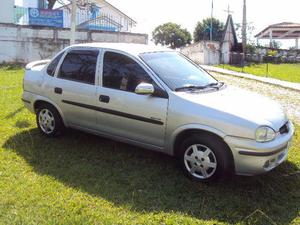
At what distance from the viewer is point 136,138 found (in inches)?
211

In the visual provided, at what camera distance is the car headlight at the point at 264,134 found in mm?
4453

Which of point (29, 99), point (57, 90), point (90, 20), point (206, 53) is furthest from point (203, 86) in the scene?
point (90, 20)

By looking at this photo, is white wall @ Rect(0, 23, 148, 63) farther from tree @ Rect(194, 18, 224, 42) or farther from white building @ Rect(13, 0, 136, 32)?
tree @ Rect(194, 18, 224, 42)

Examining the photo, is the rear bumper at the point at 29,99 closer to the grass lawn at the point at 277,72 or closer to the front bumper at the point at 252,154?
the front bumper at the point at 252,154

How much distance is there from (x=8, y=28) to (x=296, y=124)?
57.3 ft

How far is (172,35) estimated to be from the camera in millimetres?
59500

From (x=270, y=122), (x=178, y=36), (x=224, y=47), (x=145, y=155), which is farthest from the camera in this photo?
(x=178, y=36)

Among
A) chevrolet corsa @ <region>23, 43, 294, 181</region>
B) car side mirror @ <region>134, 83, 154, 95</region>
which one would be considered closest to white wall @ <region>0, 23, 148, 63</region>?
chevrolet corsa @ <region>23, 43, 294, 181</region>

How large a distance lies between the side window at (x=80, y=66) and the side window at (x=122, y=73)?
A: 243 millimetres

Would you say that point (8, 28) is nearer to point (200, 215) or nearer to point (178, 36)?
point (200, 215)

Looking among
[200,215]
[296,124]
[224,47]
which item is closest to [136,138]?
[200,215]

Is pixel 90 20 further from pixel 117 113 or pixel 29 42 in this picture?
→ pixel 117 113

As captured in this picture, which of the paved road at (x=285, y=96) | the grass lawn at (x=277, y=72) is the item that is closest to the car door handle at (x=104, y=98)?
the paved road at (x=285, y=96)

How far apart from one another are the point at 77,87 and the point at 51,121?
89cm
